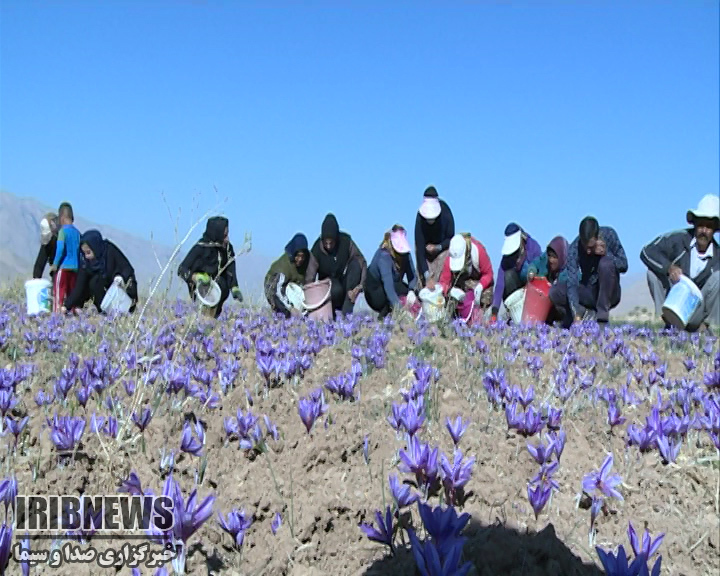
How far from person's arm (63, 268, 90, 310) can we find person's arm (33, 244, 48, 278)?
508mm

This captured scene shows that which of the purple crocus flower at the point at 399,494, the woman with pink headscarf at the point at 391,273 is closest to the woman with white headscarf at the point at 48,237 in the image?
the woman with pink headscarf at the point at 391,273

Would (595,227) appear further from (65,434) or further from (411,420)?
(65,434)

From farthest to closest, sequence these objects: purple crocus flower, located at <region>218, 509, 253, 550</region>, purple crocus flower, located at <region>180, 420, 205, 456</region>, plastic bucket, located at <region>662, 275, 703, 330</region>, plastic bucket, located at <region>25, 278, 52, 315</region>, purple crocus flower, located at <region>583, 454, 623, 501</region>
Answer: plastic bucket, located at <region>25, 278, 52, 315</region> → plastic bucket, located at <region>662, 275, 703, 330</region> → purple crocus flower, located at <region>180, 420, 205, 456</region> → purple crocus flower, located at <region>583, 454, 623, 501</region> → purple crocus flower, located at <region>218, 509, 253, 550</region>

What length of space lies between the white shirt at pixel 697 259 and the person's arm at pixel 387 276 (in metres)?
4.00

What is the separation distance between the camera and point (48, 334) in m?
5.16

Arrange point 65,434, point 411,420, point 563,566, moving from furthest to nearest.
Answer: point 411,420, point 65,434, point 563,566

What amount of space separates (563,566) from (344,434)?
122 centimetres

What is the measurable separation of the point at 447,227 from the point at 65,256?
18.7 ft

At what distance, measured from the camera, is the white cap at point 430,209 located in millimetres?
10297

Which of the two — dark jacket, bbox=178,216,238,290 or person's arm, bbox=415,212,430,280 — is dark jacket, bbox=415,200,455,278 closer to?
person's arm, bbox=415,212,430,280

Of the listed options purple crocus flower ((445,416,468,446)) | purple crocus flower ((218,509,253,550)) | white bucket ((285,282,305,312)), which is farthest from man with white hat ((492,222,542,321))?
purple crocus flower ((218,509,253,550))

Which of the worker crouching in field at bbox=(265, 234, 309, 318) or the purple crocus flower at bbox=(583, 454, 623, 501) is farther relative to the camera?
the worker crouching in field at bbox=(265, 234, 309, 318)

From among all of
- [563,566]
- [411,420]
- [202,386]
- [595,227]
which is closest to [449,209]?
[595,227]

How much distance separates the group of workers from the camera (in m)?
8.97
